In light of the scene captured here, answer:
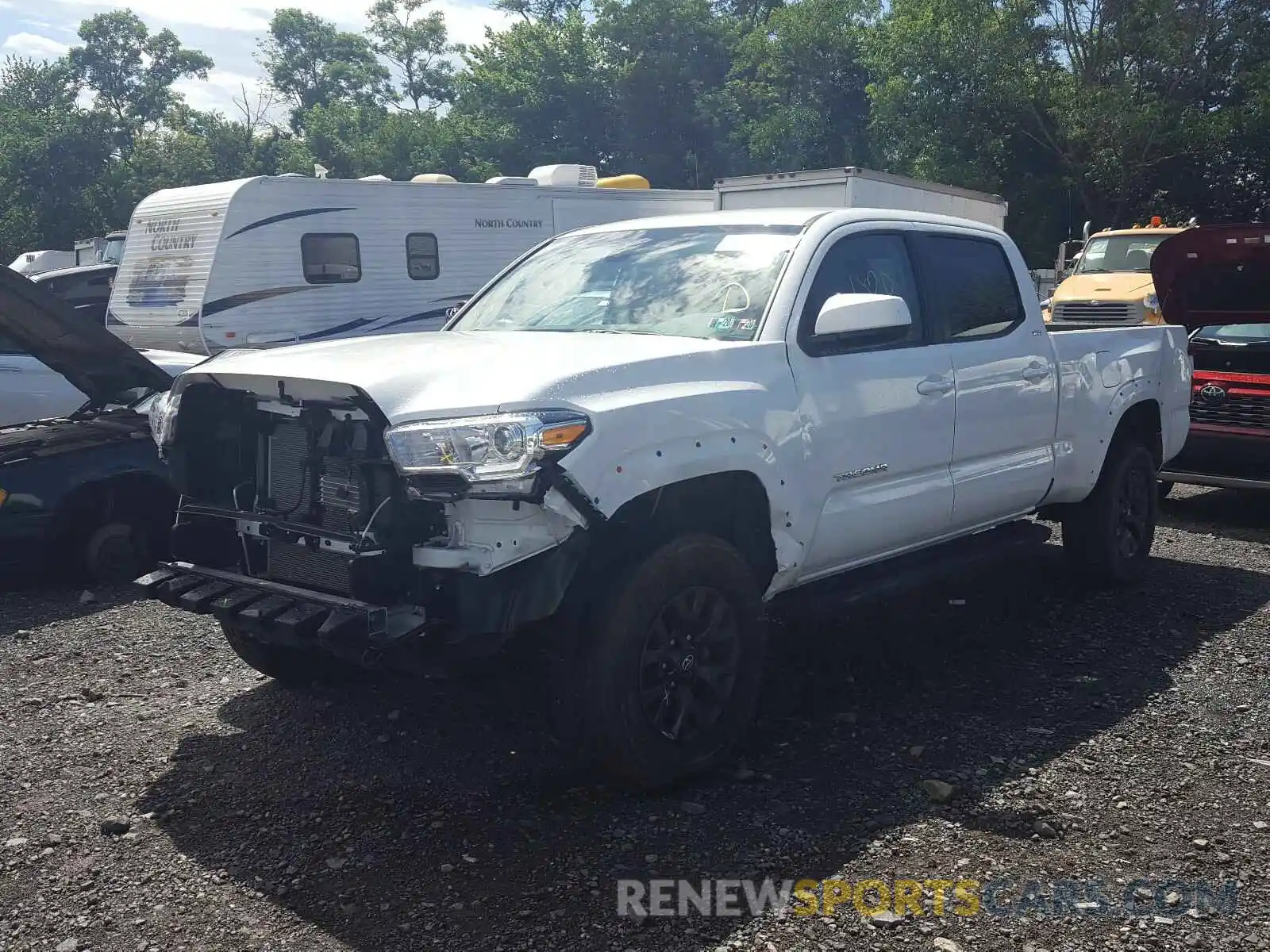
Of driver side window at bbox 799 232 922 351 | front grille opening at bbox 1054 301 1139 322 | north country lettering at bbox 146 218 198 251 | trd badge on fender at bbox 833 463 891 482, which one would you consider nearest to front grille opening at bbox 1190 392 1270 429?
driver side window at bbox 799 232 922 351

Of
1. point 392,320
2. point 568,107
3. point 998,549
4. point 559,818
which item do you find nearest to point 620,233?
point 998,549

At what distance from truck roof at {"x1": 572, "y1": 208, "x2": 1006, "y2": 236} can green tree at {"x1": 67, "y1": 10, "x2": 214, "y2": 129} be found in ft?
244

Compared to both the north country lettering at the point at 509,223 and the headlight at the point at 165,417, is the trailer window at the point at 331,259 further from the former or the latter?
the headlight at the point at 165,417

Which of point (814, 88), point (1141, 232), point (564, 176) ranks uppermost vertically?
point (814, 88)

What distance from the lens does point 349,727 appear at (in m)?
4.84

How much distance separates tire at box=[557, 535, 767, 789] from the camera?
12.6 ft

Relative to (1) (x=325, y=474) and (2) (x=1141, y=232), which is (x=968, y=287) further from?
(2) (x=1141, y=232)

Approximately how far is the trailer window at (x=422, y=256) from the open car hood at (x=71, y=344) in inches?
277

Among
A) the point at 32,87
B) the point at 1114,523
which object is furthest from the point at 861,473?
the point at 32,87

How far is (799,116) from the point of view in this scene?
115ft

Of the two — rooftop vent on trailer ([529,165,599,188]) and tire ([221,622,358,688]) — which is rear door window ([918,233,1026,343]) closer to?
tire ([221,622,358,688])

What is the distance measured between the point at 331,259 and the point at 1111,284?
33.1 feet

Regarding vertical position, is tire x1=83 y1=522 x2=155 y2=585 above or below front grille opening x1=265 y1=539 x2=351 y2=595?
below

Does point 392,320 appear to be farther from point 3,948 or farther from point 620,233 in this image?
point 3,948
